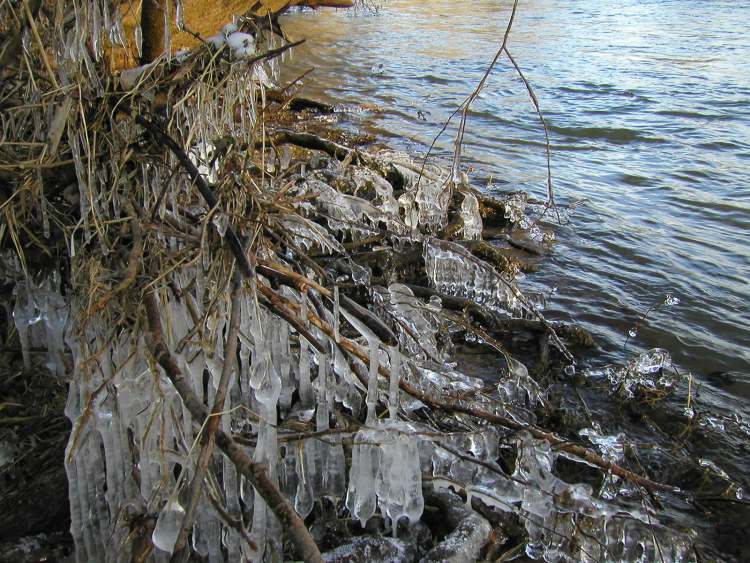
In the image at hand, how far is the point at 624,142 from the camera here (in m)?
8.80

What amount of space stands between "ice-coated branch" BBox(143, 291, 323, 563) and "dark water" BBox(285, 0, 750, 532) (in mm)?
2205

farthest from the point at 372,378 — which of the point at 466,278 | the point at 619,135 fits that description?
the point at 619,135

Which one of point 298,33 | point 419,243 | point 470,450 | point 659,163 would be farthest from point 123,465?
point 298,33

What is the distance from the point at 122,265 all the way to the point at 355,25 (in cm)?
2081

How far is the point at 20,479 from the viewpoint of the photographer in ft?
7.32

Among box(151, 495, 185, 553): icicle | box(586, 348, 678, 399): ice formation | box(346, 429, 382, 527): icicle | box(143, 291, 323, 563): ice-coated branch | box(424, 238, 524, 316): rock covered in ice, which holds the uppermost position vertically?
box(143, 291, 323, 563): ice-coated branch

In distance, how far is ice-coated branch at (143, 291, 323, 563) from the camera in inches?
51.3

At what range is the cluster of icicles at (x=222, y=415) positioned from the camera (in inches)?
73.9

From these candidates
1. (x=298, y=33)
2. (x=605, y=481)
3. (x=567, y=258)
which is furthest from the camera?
(x=298, y=33)

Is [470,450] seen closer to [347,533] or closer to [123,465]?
[347,533]

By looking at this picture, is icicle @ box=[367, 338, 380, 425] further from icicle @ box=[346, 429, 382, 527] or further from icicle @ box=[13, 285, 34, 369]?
icicle @ box=[13, 285, 34, 369]

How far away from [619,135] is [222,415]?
8616 mm

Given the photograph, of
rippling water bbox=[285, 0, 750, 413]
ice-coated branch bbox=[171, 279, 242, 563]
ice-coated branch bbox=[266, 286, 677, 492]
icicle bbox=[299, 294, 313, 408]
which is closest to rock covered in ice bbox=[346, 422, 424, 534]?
ice-coated branch bbox=[266, 286, 677, 492]

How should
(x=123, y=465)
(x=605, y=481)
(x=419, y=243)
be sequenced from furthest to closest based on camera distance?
(x=419, y=243)
(x=605, y=481)
(x=123, y=465)
